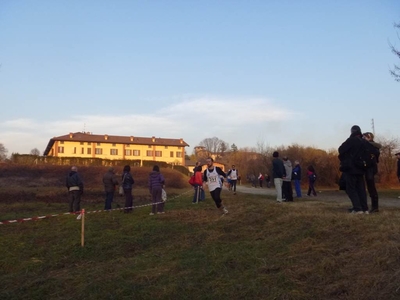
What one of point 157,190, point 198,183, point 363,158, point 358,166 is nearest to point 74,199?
point 157,190

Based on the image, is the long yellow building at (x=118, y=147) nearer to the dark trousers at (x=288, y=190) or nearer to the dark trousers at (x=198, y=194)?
the dark trousers at (x=198, y=194)

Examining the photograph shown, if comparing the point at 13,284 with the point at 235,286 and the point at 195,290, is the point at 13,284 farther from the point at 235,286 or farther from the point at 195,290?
the point at 235,286

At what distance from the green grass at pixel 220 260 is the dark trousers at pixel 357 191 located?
103cm

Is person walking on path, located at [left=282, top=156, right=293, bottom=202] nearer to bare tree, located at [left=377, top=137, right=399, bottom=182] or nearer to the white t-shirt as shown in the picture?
the white t-shirt

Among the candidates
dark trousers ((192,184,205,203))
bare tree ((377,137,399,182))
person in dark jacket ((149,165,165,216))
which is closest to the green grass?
person in dark jacket ((149,165,165,216))

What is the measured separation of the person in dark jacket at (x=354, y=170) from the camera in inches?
356

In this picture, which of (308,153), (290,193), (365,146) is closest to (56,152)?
(308,153)

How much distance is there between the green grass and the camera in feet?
18.1

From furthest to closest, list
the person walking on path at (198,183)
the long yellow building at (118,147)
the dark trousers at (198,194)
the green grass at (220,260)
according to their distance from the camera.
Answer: the long yellow building at (118,147) → the dark trousers at (198,194) → the person walking on path at (198,183) → the green grass at (220,260)

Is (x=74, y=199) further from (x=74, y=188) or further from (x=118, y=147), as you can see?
(x=118, y=147)

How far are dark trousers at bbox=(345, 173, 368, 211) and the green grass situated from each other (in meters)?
1.03

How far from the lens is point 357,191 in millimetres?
9227

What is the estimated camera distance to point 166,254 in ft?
26.6

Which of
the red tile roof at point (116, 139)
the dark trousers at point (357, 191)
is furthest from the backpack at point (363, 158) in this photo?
the red tile roof at point (116, 139)
